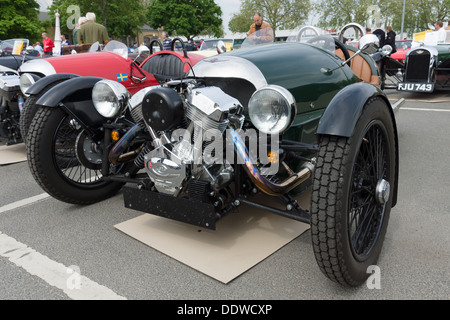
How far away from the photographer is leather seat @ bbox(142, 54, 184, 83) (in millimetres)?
4215

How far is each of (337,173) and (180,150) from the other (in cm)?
93

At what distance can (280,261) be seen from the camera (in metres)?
2.19

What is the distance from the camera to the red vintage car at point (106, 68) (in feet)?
12.3

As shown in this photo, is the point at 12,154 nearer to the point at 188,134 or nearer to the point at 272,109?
the point at 188,134

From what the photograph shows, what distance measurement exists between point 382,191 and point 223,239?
103 centimetres

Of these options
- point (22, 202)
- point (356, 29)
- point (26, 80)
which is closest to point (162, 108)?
point (22, 202)

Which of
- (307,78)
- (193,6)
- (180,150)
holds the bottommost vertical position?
(180,150)

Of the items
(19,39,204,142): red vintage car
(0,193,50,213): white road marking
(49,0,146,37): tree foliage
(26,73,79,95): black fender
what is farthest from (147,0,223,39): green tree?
(0,193,50,213): white road marking

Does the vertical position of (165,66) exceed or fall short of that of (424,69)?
it exceeds it

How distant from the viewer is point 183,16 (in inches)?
1583

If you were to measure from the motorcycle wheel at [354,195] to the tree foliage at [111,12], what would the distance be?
104 ft

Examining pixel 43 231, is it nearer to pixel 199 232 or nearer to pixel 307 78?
pixel 199 232

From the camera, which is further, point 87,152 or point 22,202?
point 22,202
